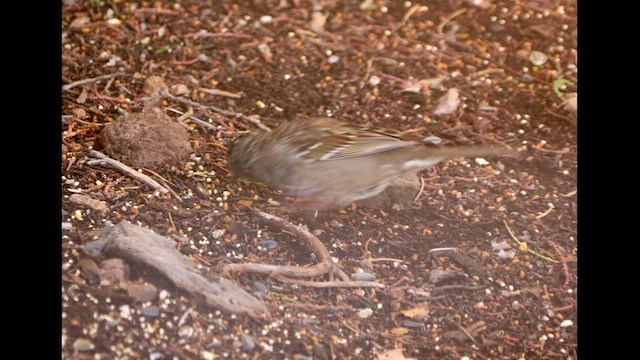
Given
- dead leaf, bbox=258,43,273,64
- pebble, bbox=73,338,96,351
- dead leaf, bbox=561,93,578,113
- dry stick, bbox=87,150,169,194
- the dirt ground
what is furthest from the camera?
dead leaf, bbox=258,43,273,64

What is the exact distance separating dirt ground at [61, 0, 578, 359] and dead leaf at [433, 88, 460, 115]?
29mm

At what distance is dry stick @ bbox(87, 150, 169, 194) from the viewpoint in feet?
13.7

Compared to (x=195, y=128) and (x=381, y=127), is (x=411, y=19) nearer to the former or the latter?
(x=381, y=127)

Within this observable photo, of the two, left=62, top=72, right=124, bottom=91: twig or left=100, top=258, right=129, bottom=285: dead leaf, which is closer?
left=100, top=258, right=129, bottom=285: dead leaf

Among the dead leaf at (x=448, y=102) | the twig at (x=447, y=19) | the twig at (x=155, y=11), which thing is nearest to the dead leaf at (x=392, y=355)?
the dead leaf at (x=448, y=102)

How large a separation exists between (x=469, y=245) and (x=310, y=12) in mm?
2125

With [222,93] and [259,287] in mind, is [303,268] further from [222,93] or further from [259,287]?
[222,93]

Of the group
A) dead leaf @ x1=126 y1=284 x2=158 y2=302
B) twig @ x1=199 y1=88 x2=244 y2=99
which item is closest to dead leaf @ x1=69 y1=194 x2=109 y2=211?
dead leaf @ x1=126 y1=284 x2=158 y2=302

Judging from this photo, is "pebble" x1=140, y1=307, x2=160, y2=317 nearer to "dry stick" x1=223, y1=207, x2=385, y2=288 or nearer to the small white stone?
"dry stick" x1=223, y1=207, x2=385, y2=288

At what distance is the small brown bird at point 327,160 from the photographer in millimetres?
4246

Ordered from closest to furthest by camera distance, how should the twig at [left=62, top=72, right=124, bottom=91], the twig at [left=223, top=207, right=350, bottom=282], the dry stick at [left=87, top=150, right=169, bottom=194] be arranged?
1. the twig at [left=223, top=207, right=350, bottom=282]
2. the dry stick at [left=87, top=150, right=169, bottom=194]
3. the twig at [left=62, top=72, right=124, bottom=91]

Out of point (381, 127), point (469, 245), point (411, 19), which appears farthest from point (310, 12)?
point (469, 245)

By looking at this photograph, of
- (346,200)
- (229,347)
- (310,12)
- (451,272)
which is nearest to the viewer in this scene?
(229,347)

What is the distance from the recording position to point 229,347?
3439mm
